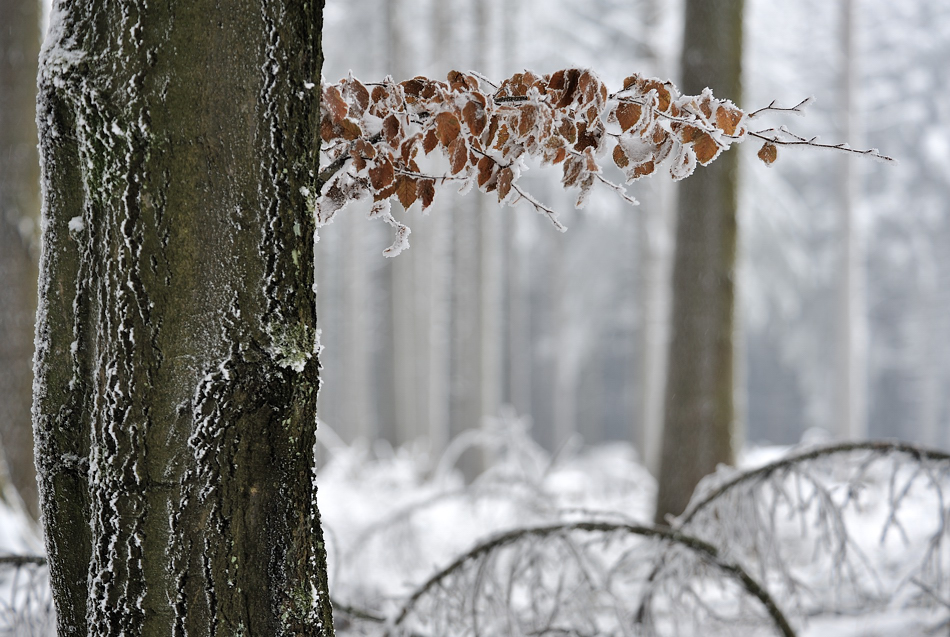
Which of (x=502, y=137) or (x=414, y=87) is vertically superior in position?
(x=414, y=87)

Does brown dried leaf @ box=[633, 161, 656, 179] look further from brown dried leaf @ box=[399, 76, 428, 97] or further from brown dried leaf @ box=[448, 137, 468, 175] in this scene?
brown dried leaf @ box=[399, 76, 428, 97]

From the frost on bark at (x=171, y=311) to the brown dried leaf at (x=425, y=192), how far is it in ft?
1.48

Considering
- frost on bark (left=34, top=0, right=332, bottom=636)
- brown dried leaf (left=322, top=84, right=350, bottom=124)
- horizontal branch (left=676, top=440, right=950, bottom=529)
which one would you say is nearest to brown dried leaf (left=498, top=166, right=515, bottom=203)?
brown dried leaf (left=322, top=84, right=350, bottom=124)

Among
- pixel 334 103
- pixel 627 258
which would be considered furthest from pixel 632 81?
pixel 627 258

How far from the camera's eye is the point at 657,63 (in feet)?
31.6

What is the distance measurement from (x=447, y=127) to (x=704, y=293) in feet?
12.5

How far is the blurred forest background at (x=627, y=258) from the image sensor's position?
9.01 metres

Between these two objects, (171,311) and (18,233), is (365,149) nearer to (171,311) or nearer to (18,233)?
(171,311)

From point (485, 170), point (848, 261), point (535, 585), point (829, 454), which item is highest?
point (848, 261)

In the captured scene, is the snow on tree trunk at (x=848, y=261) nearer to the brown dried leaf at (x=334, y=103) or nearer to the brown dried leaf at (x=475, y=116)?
the brown dried leaf at (x=475, y=116)

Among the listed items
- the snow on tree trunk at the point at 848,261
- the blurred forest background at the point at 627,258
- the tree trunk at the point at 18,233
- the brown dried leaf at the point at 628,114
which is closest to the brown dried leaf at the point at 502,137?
the brown dried leaf at the point at 628,114

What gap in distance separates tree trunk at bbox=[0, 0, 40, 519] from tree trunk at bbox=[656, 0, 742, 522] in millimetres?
4119

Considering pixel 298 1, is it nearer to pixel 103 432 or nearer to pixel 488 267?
pixel 103 432

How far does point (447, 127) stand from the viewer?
57.6 inches
